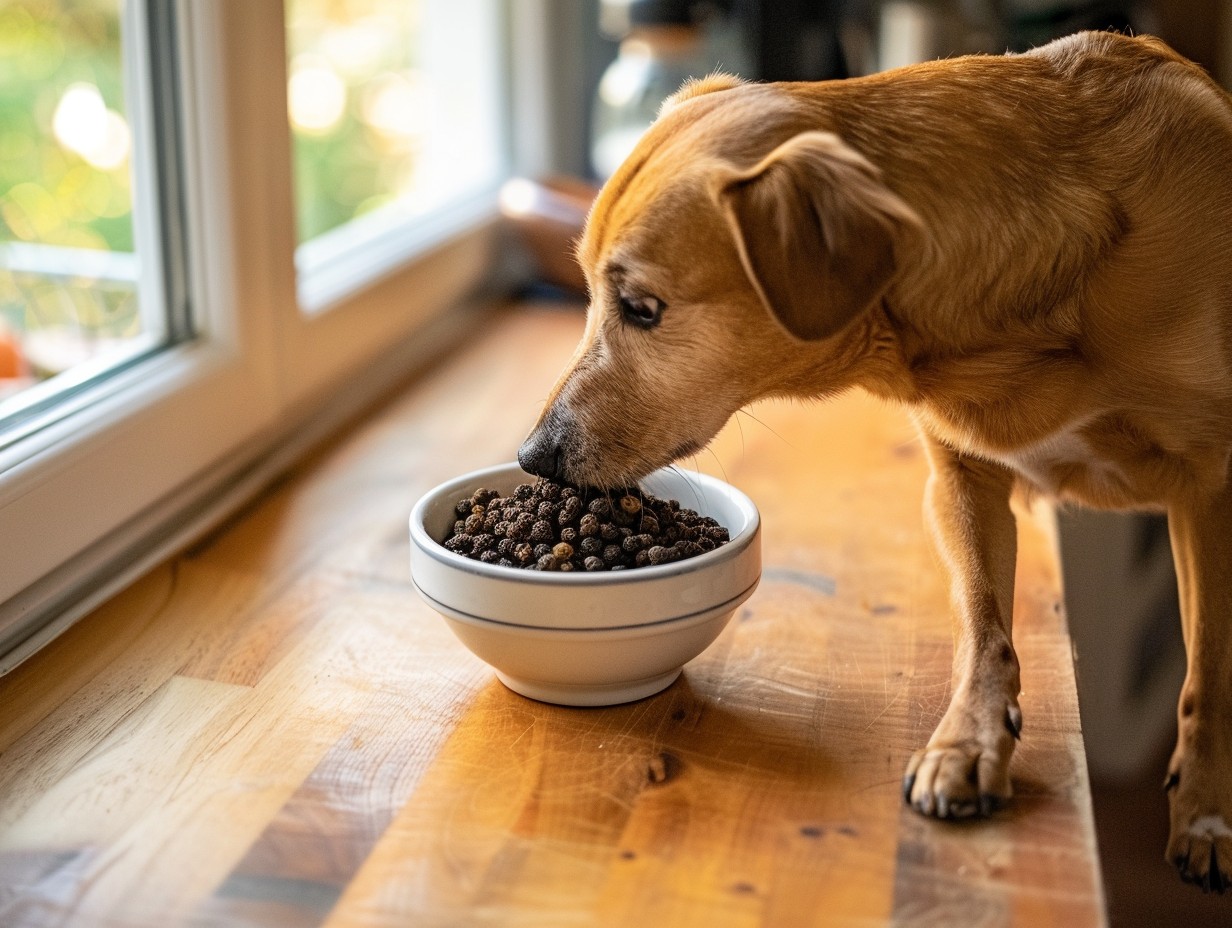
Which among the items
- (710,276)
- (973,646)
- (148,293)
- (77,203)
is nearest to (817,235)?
(710,276)

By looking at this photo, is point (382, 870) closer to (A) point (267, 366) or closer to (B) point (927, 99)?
(B) point (927, 99)

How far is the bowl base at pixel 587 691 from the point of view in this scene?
4.45 feet

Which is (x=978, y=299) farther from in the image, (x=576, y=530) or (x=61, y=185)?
(x=61, y=185)

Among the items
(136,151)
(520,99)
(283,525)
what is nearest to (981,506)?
(283,525)

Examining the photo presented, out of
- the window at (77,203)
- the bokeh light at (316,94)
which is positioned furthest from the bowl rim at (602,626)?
the bokeh light at (316,94)

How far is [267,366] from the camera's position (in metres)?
2.05

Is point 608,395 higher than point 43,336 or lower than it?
higher

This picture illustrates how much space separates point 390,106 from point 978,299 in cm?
200

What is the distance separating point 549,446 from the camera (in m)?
1.42

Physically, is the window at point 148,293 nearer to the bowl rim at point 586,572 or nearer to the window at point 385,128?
the window at point 385,128

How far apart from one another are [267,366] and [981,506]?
1.11 m

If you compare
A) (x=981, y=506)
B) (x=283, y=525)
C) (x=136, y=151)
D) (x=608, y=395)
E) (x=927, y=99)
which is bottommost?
Result: (x=283, y=525)

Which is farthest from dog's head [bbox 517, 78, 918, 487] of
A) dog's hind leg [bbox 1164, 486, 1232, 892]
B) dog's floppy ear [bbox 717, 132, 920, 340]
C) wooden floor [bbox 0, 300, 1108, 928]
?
dog's hind leg [bbox 1164, 486, 1232, 892]

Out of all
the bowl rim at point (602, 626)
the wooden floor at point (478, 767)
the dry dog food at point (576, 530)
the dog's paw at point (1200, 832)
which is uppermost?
the dry dog food at point (576, 530)
